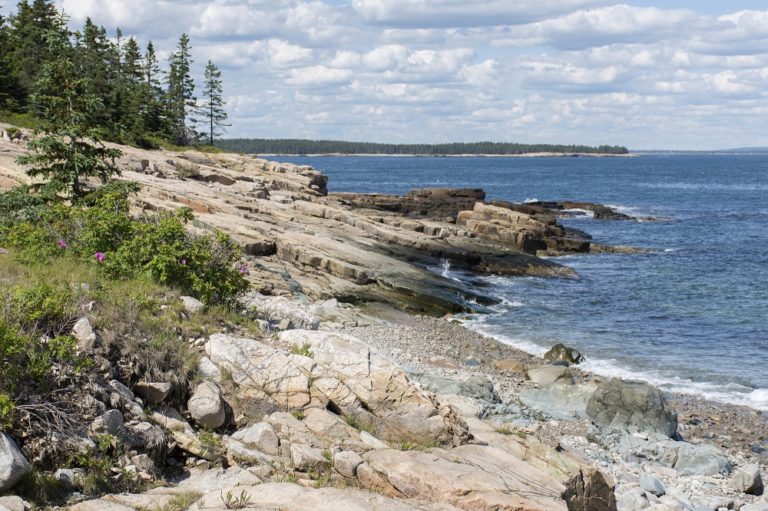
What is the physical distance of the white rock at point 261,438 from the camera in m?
9.47

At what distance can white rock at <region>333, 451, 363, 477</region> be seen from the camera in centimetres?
901

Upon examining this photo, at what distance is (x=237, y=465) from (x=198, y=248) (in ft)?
20.8

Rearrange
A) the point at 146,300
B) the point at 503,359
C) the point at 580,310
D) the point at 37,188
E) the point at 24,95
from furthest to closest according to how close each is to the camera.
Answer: the point at 24,95
the point at 580,310
the point at 503,359
the point at 37,188
the point at 146,300

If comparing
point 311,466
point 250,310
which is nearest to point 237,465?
point 311,466

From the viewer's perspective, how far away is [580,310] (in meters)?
33.9

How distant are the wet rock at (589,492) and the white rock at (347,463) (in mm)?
2860

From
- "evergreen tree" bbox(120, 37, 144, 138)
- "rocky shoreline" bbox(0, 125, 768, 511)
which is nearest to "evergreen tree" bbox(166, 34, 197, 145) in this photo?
"evergreen tree" bbox(120, 37, 144, 138)

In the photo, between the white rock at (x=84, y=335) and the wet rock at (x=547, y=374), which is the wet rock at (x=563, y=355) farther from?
the white rock at (x=84, y=335)

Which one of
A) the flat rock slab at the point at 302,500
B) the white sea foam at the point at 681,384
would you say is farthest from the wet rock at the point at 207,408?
the white sea foam at the point at 681,384

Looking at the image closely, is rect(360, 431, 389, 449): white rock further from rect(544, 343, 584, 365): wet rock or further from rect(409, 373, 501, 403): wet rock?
rect(544, 343, 584, 365): wet rock

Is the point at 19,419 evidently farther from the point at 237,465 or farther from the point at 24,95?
the point at 24,95

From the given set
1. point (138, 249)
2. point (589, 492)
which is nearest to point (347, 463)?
point (589, 492)

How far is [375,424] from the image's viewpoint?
10625 millimetres

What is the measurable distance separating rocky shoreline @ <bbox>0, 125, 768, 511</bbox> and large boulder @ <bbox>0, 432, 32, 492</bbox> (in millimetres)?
22
